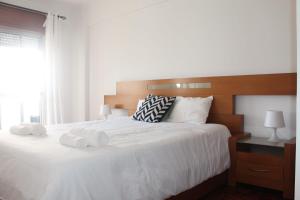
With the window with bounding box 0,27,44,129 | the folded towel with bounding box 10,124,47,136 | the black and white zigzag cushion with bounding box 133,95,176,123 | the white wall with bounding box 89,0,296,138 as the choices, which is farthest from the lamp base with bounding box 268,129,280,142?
the window with bounding box 0,27,44,129

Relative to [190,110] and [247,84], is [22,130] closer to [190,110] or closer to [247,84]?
[190,110]

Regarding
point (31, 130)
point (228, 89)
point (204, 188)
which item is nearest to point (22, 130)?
point (31, 130)

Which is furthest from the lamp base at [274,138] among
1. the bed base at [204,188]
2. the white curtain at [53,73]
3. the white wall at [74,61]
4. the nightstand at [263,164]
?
the white curtain at [53,73]

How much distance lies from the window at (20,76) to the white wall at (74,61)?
50cm

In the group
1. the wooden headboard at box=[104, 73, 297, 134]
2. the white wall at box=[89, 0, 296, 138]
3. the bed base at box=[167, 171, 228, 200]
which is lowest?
the bed base at box=[167, 171, 228, 200]

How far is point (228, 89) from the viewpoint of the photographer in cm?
285

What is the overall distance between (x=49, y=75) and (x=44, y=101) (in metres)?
0.46

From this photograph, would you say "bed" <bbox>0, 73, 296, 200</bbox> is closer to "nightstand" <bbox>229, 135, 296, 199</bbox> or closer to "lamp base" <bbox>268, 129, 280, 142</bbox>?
"nightstand" <bbox>229, 135, 296, 199</bbox>

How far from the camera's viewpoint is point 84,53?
4691 millimetres

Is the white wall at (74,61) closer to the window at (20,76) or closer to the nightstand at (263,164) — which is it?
the window at (20,76)

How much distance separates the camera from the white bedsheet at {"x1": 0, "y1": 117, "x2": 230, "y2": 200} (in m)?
1.35

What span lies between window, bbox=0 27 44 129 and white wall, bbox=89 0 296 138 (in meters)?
0.92

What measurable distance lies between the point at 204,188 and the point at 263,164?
1.96 ft

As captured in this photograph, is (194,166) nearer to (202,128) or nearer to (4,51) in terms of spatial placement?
(202,128)
